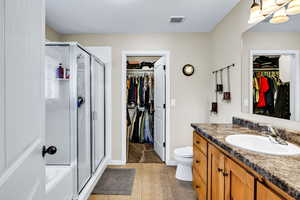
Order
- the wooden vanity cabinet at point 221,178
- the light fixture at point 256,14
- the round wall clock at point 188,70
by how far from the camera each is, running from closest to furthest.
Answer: the wooden vanity cabinet at point 221,178 → the light fixture at point 256,14 → the round wall clock at point 188,70

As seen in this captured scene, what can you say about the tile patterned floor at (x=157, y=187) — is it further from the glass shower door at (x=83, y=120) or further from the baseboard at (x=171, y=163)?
the glass shower door at (x=83, y=120)

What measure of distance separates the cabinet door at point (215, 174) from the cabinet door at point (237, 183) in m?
0.09

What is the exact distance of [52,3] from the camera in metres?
2.44

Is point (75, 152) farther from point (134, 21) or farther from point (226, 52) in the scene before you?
point (226, 52)

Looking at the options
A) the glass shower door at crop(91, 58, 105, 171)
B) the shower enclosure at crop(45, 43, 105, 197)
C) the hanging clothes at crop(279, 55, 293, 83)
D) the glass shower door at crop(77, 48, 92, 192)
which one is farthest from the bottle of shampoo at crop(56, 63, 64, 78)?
the hanging clothes at crop(279, 55, 293, 83)

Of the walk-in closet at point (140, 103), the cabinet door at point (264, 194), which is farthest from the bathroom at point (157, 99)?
the walk-in closet at point (140, 103)

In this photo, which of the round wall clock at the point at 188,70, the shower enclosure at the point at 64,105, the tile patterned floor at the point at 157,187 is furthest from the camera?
the round wall clock at the point at 188,70

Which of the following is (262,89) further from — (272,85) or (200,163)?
(200,163)

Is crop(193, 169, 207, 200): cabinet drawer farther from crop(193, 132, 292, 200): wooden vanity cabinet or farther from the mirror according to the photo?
the mirror

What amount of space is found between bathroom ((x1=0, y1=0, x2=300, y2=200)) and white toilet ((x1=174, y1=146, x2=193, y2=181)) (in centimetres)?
2

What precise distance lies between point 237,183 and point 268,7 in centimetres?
152

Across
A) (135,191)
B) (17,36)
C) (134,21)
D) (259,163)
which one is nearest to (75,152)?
(135,191)

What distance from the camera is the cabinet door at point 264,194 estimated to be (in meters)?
0.88

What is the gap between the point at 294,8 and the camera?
1.53 metres
